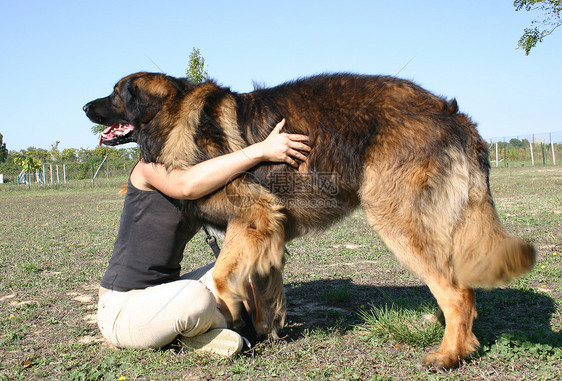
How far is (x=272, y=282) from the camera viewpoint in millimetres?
3357

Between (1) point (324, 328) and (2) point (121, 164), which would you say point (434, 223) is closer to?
(1) point (324, 328)

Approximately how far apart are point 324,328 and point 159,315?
4.33 feet

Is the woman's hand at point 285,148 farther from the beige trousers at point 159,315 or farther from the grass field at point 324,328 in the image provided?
the grass field at point 324,328

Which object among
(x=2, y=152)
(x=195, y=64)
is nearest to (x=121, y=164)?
(x=195, y=64)

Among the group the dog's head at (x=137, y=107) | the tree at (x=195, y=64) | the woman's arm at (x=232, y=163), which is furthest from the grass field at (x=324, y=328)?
the tree at (x=195, y=64)

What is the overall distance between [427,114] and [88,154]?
46.9 metres

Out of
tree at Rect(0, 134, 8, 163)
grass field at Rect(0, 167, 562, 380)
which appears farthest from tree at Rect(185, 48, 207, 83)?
tree at Rect(0, 134, 8, 163)

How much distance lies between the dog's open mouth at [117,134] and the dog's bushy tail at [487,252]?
7.90ft

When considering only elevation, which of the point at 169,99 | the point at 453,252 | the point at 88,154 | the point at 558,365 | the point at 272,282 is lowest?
the point at 558,365

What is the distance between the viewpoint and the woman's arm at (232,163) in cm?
277

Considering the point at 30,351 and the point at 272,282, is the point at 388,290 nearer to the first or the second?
the point at 272,282

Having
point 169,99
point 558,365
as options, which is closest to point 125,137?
point 169,99

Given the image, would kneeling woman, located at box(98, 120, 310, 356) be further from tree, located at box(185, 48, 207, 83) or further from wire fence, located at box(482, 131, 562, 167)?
wire fence, located at box(482, 131, 562, 167)

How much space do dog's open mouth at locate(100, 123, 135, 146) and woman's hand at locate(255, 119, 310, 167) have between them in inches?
42.8
